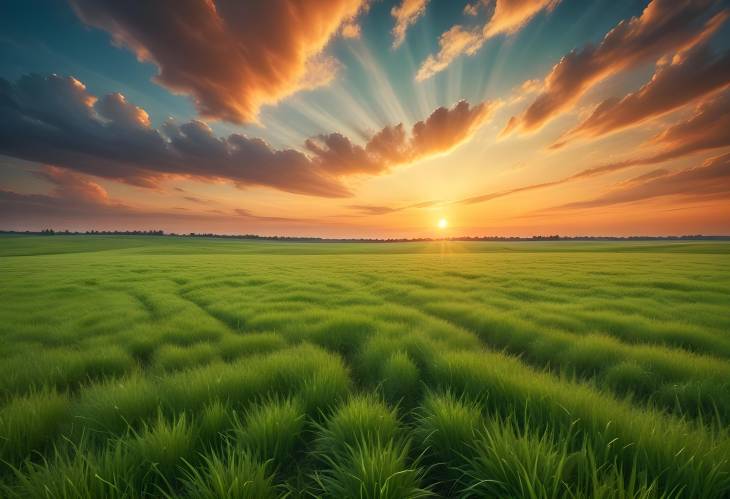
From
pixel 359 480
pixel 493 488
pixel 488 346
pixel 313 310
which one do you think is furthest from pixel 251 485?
pixel 313 310

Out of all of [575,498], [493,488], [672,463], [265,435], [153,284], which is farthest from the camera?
[153,284]

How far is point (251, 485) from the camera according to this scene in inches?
73.7

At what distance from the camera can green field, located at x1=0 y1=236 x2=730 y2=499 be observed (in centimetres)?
201

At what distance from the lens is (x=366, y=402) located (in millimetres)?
2990

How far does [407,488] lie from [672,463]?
1.95 meters

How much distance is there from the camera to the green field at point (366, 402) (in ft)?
6.59

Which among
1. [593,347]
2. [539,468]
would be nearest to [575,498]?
[539,468]

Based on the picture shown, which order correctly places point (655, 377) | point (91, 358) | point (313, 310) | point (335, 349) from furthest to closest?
point (313, 310) → point (335, 349) → point (91, 358) → point (655, 377)

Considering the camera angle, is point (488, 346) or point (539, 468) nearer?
point (539, 468)

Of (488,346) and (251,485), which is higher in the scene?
(251,485)

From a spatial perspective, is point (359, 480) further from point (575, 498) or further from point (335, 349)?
point (335, 349)

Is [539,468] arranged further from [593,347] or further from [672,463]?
[593,347]

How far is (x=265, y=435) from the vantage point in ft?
8.46

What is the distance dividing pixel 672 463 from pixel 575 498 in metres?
1.00
